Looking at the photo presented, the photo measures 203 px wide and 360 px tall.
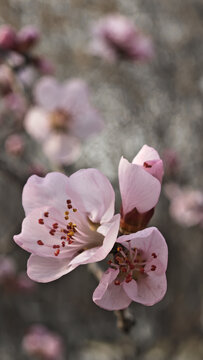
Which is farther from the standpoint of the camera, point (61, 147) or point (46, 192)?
point (61, 147)

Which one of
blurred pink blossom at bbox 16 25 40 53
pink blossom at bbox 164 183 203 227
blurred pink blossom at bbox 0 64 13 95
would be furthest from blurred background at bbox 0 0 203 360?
blurred pink blossom at bbox 16 25 40 53

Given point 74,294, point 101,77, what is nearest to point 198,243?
point 74,294

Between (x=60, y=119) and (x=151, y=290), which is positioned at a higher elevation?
(x=151, y=290)

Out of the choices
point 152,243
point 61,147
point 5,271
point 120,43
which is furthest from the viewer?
point 5,271

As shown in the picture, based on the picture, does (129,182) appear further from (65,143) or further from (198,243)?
(198,243)

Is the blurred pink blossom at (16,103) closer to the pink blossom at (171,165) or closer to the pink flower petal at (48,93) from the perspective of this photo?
the pink flower petal at (48,93)

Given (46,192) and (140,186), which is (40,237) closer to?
(46,192)

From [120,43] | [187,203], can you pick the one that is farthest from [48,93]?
[187,203]
